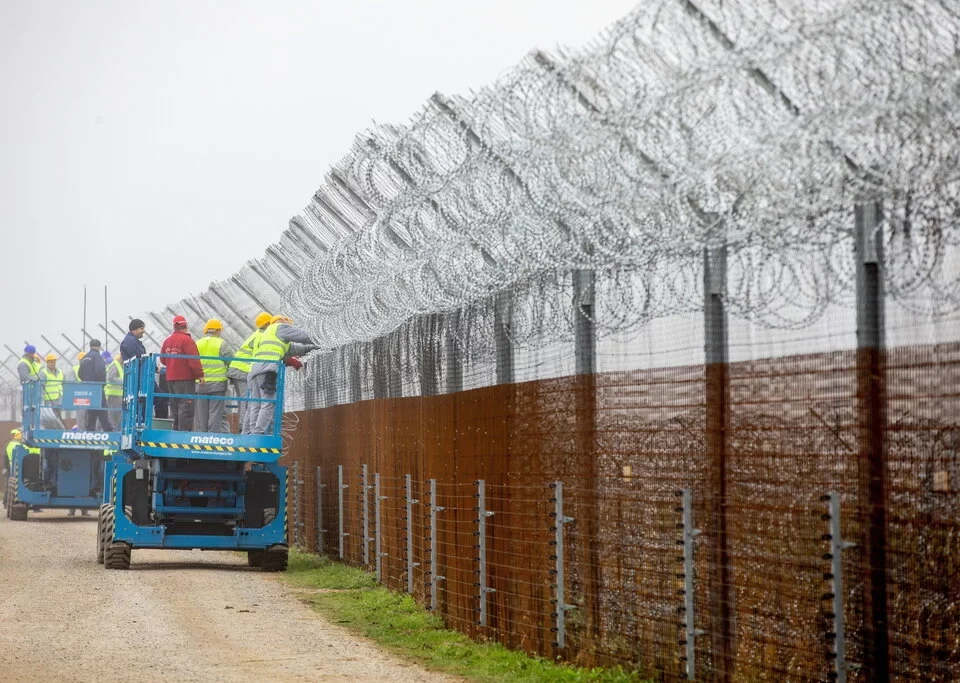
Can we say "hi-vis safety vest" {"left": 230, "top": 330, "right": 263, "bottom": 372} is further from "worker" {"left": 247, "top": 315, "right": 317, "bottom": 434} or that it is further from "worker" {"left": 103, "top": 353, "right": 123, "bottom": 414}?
"worker" {"left": 103, "top": 353, "right": 123, "bottom": 414}

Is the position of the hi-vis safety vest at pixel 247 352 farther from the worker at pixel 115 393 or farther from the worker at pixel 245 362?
the worker at pixel 115 393

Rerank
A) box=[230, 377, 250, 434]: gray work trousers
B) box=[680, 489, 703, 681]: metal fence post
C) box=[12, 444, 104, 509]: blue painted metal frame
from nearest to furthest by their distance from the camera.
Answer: box=[680, 489, 703, 681]: metal fence post, box=[230, 377, 250, 434]: gray work trousers, box=[12, 444, 104, 509]: blue painted metal frame

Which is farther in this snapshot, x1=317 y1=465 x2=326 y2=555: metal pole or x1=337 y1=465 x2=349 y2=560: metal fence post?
x1=317 y1=465 x2=326 y2=555: metal pole

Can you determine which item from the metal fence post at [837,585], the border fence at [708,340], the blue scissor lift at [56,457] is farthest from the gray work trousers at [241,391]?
the metal fence post at [837,585]

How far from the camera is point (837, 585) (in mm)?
6738

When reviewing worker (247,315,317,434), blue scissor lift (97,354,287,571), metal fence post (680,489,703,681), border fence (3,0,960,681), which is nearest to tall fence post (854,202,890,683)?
border fence (3,0,960,681)

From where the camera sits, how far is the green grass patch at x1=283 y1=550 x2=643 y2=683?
945 centimetres

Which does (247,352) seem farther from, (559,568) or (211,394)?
(559,568)

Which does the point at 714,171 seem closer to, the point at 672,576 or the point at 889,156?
the point at 889,156

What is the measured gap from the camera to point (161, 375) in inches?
717

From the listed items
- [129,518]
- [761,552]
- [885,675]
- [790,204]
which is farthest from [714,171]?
[129,518]

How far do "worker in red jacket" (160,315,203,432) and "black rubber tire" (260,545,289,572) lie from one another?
1.59m

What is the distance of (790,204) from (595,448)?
271 centimetres

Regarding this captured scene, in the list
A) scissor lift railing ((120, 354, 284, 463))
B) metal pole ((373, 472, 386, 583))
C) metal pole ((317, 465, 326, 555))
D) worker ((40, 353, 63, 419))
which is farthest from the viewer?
worker ((40, 353, 63, 419))
